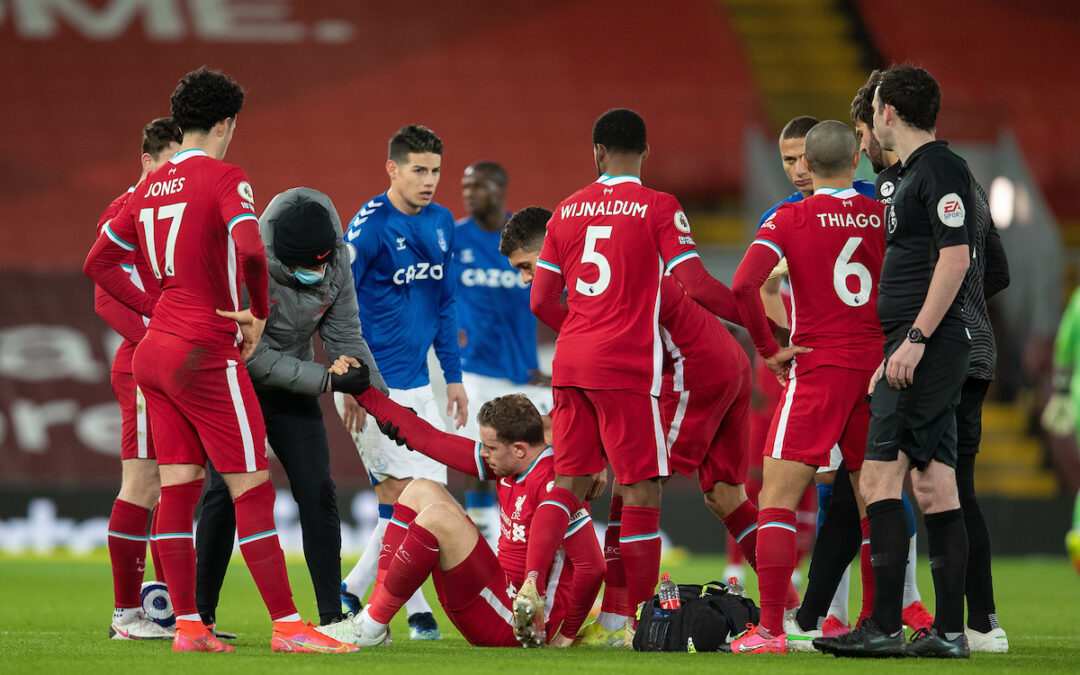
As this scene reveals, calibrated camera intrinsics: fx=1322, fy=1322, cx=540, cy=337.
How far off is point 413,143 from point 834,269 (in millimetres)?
2331

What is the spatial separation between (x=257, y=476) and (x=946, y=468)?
264cm

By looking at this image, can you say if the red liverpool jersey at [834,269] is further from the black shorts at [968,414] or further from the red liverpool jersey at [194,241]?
the red liverpool jersey at [194,241]

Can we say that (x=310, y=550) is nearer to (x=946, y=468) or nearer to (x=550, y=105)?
(x=946, y=468)

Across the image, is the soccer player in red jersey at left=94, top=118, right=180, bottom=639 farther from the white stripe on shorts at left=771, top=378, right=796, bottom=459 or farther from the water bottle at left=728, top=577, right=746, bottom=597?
the white stripe on shorts at left=771, top=378, right=796, bottom=459

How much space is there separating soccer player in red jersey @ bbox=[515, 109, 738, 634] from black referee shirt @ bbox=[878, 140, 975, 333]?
0.65 m

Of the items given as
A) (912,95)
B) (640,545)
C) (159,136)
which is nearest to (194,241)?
(159,136)

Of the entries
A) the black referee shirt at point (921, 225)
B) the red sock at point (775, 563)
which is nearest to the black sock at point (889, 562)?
the red sock at point (775, 563)

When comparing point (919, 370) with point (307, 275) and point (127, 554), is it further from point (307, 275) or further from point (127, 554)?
point (127, 554)

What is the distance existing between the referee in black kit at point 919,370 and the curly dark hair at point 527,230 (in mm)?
1734

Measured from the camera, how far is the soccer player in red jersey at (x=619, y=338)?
543 centimetres

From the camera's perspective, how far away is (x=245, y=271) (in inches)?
191

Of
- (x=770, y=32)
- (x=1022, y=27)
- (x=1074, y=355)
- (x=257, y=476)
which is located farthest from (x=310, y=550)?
(x=1022, y=27)

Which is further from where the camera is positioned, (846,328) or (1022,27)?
(1022,27)

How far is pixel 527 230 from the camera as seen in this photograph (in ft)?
20.5
